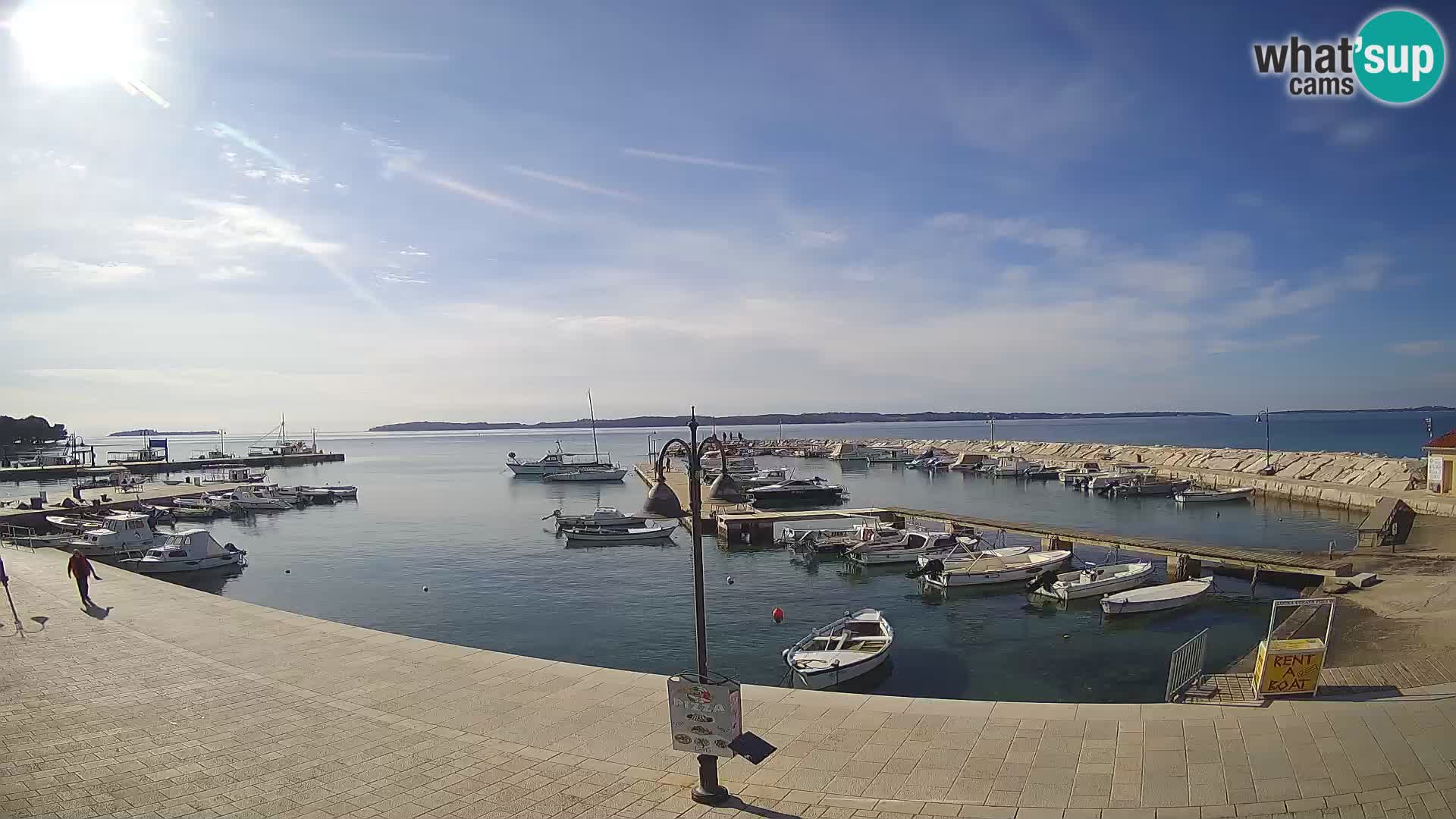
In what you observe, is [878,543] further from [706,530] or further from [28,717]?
[28,717]

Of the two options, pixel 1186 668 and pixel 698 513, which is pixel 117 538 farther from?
pixel 1186 668

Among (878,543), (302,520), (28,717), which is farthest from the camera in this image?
(302,520)

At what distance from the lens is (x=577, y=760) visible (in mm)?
9078

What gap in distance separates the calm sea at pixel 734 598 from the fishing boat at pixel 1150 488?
1.68 meters

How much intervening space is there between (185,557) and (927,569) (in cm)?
3413

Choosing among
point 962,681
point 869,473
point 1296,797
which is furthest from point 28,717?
point 869,473

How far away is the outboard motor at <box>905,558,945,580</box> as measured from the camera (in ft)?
96.6

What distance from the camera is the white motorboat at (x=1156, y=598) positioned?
23875mm

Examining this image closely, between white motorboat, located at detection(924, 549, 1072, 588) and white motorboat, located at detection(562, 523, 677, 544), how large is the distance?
16630 millimetres

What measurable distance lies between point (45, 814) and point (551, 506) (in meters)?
54.4

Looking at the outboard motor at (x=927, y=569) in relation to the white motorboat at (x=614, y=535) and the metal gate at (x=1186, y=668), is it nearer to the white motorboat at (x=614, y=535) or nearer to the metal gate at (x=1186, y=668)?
the metal gate at (x=1186, y=668)

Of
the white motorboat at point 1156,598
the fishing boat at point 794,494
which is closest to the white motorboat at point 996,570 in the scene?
the white motorboat at point 1156,598

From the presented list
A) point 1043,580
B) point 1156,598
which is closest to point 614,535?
point 1043,580

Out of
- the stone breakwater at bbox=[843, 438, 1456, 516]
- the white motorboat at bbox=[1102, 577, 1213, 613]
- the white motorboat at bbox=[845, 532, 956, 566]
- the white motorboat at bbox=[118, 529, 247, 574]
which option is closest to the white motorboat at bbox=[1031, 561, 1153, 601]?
the white motorboat at bbox=[1102, 577, 1213, 613]
